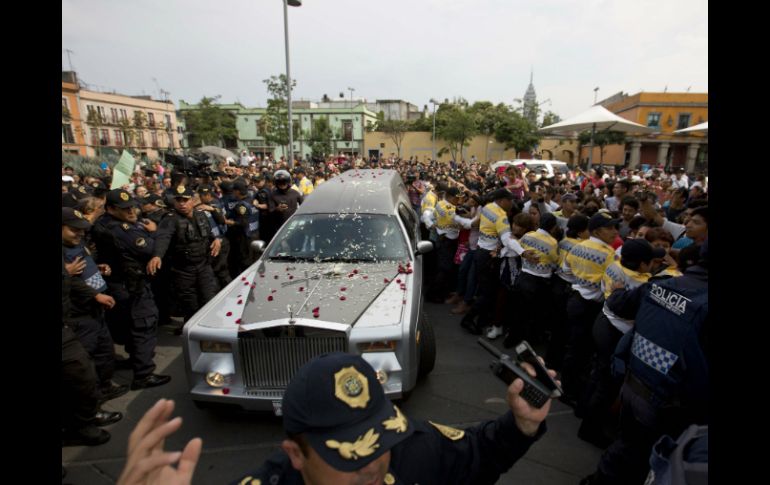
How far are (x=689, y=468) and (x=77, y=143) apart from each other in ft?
179

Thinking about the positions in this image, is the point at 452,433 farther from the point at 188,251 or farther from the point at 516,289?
the point at 188,251

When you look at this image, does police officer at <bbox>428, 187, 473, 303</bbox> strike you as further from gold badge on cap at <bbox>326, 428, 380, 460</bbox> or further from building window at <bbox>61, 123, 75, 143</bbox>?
building window at <bbox>61, 123, 75, 143</bbox>

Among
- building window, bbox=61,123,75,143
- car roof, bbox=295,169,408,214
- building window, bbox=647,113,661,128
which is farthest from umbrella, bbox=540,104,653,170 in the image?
building window, bbox=61,123,75,143

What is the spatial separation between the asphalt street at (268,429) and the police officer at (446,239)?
77.5 inches

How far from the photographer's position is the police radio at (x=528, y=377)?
1.42 metres

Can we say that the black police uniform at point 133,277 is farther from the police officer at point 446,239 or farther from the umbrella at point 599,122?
the umbrella at point 599,122

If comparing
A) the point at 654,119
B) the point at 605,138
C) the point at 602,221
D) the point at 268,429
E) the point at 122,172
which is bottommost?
the point at 268,429

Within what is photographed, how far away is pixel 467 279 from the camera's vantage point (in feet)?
20.7

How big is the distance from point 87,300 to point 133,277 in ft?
2.54

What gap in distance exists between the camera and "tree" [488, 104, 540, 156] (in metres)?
41.0

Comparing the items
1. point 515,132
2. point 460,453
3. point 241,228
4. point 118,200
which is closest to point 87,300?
point 118,200
